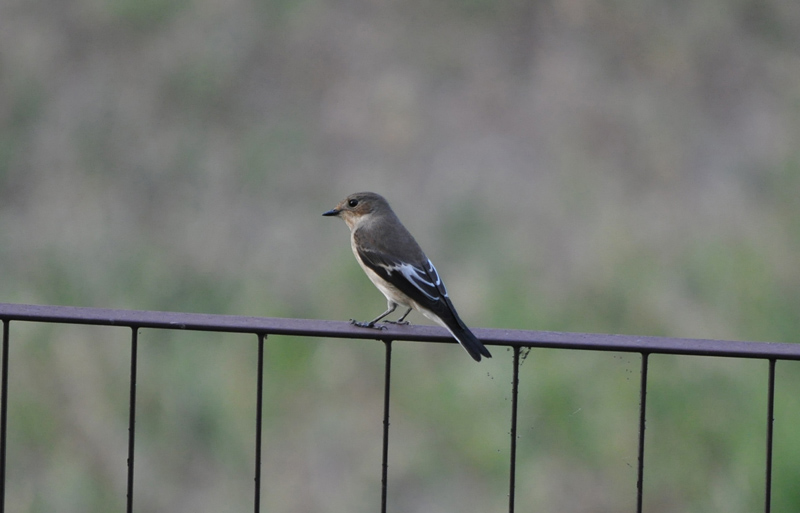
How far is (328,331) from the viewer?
2.31 meters

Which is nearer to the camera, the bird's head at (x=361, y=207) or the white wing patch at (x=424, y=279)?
the white wing patch at (x=424, y=279)

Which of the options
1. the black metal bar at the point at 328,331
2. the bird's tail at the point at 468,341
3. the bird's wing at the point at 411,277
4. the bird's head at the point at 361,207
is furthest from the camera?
the bird's head at the point at 361,207

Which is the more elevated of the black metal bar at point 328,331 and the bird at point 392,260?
the bird at point 392,260

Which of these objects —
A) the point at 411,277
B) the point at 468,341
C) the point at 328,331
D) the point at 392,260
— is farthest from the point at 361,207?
the point at 328,331

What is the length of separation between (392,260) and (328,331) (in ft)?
4.66

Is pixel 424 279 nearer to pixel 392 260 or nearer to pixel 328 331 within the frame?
pixel 392 260

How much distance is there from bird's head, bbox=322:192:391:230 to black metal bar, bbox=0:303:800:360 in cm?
183

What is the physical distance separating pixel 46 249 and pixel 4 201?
2.76 ft

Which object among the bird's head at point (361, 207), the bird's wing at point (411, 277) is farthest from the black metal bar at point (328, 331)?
the bird's head at point (361, 207)

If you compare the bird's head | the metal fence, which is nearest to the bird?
the bird's head

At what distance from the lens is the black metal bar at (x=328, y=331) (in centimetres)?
221

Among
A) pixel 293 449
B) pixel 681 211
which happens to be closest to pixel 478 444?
pixel 293 449

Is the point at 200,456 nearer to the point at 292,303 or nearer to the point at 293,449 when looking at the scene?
the point at 293,449

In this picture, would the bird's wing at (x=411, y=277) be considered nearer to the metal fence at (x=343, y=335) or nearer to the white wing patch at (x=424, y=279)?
the white wing patch at (x=424, y=279)
